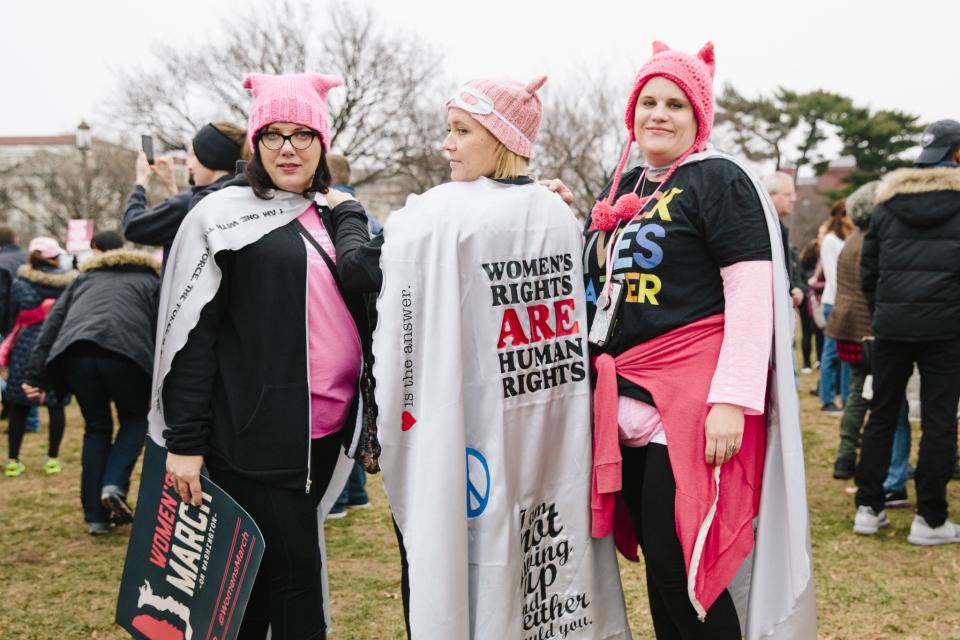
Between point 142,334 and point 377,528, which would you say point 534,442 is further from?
point 142,334

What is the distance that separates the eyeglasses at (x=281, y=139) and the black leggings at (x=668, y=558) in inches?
53.9

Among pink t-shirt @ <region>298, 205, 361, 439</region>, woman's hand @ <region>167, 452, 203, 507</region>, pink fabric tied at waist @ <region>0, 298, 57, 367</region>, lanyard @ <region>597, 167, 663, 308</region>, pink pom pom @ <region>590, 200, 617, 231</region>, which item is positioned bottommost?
pink fabric tied at waist @ <region>0, 298, 57, 367</region>

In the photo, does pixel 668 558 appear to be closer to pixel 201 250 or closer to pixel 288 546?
pixel 288 546

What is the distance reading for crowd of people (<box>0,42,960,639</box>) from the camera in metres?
2.24

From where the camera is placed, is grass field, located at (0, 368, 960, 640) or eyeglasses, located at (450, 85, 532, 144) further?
grass field, located at (0, 368, 960, 640)

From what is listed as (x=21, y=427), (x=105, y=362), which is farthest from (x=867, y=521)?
(x=21, y=427)

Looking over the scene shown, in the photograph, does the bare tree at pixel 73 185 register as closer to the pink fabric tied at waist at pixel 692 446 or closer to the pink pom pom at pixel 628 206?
the pink pom pom at pixel 628 206

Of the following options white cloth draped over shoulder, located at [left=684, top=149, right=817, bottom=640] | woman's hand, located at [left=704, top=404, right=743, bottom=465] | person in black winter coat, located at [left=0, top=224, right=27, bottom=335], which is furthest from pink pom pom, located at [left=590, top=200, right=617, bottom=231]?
person in black winter coat, located at [left=0, top=224, right=27, bottom=335]

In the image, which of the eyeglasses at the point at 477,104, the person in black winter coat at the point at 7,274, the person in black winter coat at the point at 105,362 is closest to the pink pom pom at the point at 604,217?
the eyeglasses at the point at 477,104

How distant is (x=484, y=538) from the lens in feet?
7.49

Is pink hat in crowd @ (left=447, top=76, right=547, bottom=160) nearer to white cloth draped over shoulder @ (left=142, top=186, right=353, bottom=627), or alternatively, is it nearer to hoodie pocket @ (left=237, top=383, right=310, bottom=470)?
white cloth draped over shoulder @ (left=142, top=186, right=353, bottom=627)

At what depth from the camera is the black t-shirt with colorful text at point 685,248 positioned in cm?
226

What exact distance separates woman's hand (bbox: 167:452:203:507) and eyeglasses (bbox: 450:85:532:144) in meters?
1.27

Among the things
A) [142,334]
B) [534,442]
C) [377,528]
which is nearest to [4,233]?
[142,334]
